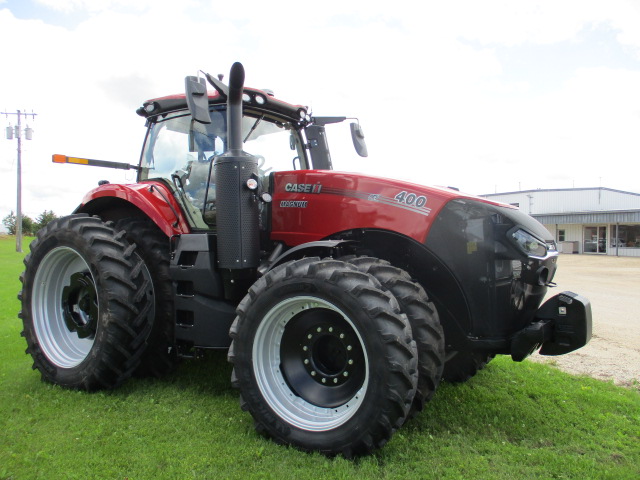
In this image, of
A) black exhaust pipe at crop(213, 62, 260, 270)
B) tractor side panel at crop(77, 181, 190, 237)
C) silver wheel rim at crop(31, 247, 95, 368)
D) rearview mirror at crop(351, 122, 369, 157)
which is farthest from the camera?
rearview mirror at crop(351, 122, 369, 157)

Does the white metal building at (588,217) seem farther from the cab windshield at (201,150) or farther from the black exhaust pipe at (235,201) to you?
the black exhaust pipe at (235,201)

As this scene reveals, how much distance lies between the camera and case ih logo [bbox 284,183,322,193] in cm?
384

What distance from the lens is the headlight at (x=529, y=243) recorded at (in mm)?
3293

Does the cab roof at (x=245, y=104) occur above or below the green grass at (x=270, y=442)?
above

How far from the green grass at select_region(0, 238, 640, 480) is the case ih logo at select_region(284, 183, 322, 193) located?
172 cm

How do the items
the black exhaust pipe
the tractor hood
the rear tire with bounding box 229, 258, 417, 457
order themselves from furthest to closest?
1. the black exhaust pipe
2. the tractor hood
3. the rear tire with bounding box 229, 258, 417, 457

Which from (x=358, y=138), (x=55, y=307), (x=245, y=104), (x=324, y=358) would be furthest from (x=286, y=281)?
(x=55, y=307)

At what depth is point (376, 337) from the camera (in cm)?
284

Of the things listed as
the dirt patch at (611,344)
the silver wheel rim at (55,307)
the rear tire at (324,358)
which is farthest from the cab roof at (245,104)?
the dirt patch at (611,344)

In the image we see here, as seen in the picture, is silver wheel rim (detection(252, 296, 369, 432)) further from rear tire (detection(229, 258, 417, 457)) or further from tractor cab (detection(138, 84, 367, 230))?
tractor cab (detection(138, 84, 367, 230))

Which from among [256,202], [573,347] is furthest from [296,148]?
[573,347]

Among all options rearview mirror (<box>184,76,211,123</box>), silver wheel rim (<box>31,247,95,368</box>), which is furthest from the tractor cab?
silver wheel rim (<box>31,247,95,368</box>)

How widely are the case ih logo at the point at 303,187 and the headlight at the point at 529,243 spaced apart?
56.9 inches

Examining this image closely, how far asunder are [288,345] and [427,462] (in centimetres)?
113
